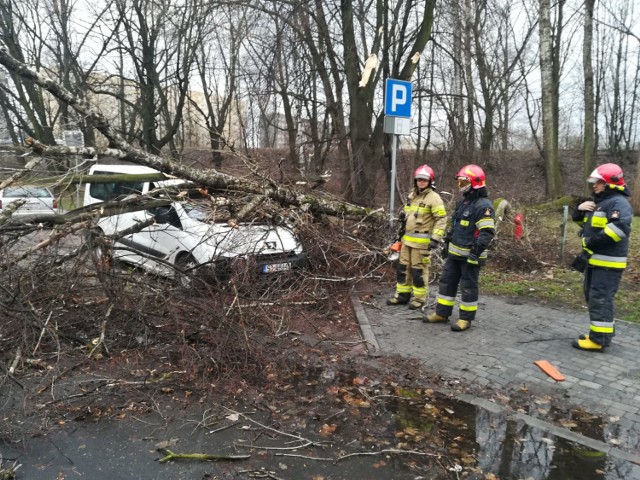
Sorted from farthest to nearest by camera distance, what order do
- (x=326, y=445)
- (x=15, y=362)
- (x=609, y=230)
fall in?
(x=609, y=230)
(x=15, y=362)
(x=326, y=445)

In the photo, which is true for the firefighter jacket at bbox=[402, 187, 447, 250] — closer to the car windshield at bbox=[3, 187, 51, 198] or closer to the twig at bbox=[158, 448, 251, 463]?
the twig at bbox=[158, 448, 251, 463]

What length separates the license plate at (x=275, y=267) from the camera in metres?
6.40

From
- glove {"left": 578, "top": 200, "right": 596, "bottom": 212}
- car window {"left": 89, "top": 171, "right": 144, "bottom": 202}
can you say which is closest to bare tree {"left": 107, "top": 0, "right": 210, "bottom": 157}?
car window {"left": 89, "top": 171, "right": 144, "bottom": 202}

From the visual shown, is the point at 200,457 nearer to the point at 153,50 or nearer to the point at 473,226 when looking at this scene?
the point at 473,226

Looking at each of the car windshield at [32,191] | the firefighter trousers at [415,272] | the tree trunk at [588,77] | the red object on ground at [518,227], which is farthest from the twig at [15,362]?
the tree trunk at [588,77]

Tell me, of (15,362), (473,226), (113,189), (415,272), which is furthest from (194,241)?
(473,226)

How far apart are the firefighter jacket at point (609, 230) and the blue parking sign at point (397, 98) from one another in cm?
337

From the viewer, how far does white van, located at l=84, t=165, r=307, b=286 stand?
235 inches

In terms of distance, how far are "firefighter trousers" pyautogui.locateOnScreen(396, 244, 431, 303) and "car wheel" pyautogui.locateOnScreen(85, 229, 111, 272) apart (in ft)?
12.1

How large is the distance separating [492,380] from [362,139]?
733cm

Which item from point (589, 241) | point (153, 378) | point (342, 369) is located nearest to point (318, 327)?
point (342, 369)

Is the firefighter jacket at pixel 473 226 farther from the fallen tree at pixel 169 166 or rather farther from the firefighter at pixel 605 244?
the fallen tree at pixel 169 166

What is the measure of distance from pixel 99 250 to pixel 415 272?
3853 millimetres

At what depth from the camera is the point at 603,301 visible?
504 cm
